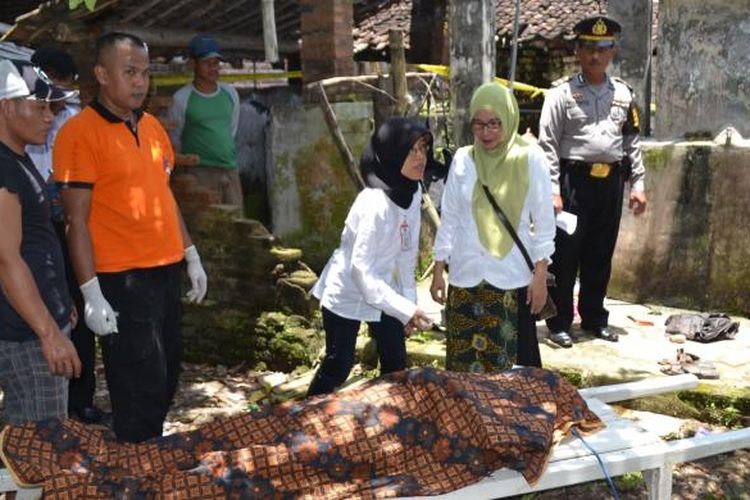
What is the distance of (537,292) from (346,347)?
96 centimetres

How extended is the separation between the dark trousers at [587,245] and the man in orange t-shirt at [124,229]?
2.50m

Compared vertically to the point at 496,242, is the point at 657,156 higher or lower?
higher

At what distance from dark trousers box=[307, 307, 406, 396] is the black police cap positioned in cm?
211

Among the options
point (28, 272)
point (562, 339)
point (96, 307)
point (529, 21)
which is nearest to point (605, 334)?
point (562, 339)

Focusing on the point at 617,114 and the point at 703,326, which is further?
the point at 703,326

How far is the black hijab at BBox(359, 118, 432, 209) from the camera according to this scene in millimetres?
3523

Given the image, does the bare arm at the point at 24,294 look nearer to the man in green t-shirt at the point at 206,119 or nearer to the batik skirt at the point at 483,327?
the batik skirt at the point at 483,327

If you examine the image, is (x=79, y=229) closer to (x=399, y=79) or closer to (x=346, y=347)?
(x=346, y=347)

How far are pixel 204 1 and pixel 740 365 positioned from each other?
19.7ft

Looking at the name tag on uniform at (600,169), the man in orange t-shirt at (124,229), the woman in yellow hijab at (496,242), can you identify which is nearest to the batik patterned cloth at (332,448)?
the man in orange t-shirt at (124,229)

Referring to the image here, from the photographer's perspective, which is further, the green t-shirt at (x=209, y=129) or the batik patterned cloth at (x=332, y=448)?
the green t-shirt at (x=209, y=129)

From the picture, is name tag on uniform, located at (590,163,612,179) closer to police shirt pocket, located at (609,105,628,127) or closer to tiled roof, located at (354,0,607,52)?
police shirt pocket, located at (609,105,628,127)

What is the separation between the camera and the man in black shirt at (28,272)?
276 cm

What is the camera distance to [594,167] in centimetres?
491
